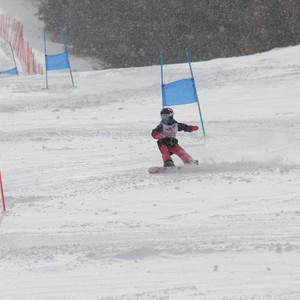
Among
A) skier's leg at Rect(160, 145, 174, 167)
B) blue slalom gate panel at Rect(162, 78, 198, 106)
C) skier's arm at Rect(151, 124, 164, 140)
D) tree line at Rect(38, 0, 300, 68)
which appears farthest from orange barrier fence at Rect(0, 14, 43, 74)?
skier's leg at Rect(160, 145, 174, 167)

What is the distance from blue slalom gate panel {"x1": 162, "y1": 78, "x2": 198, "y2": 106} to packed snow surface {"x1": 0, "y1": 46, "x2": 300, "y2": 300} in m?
0.77

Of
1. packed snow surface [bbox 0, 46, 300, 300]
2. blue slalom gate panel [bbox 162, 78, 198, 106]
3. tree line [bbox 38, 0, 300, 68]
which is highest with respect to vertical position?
tree line [bbox 38, 0, 300, 68]

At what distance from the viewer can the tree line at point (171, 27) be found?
97.2ft

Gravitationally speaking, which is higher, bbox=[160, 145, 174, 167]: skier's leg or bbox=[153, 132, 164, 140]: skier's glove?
bbox=[153, 132, 164, 140]: skier's glove

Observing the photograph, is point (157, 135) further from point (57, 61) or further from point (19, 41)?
point (19, 41)

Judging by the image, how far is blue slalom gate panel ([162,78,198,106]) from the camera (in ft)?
41.9

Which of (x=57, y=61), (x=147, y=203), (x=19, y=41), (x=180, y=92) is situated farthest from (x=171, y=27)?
(x=147, y=203)

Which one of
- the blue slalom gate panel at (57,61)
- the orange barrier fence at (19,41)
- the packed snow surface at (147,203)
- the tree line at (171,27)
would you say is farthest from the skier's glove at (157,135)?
the tree line at (171,27)

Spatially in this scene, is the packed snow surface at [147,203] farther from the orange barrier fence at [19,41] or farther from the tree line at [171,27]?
the orange barrier fence at [19,41]

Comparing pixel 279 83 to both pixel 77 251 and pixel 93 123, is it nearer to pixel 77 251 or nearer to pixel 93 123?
pixel 93 123

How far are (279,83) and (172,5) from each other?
53.5 feet

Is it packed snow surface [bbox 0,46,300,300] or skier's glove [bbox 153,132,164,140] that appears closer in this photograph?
packed snow surface [bbox 0,46,300,300]

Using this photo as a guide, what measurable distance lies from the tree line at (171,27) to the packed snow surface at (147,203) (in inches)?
512

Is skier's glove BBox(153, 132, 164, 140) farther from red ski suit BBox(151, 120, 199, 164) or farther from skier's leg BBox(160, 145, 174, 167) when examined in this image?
skier's leg BBox(160, 145, 174, 167)
